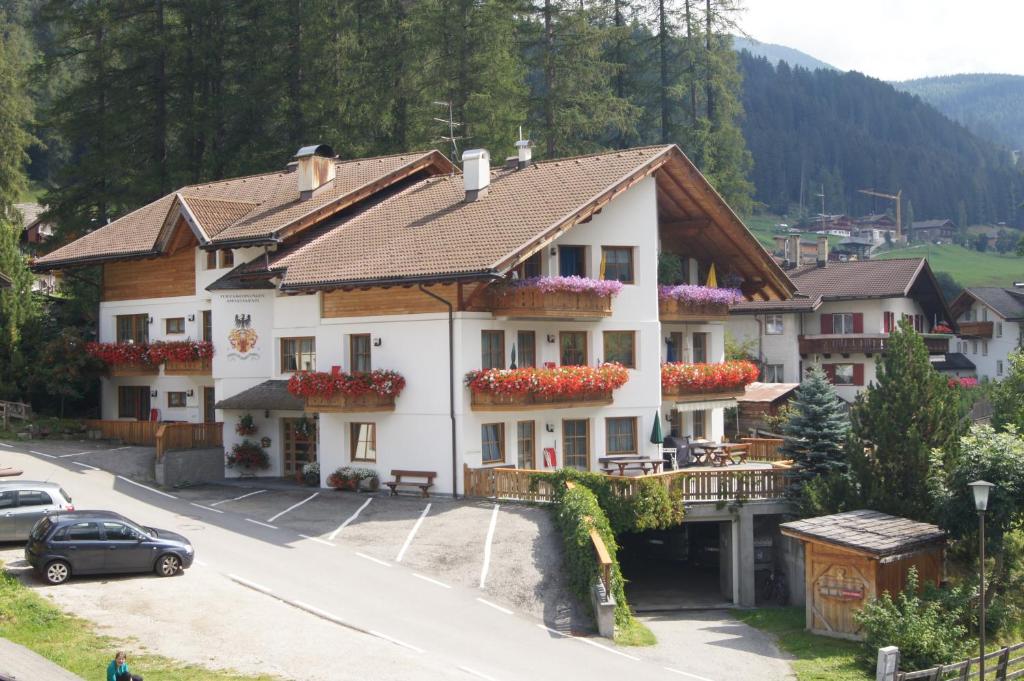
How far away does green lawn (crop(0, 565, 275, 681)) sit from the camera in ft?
62.3

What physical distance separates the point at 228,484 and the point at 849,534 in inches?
742

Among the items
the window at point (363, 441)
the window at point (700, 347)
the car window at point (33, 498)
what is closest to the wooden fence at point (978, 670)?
the window at point (363, 441)

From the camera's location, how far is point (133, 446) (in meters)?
39.5

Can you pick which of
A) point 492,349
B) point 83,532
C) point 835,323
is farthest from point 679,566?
point 835,323

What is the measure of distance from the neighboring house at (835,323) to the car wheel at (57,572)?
40.5m

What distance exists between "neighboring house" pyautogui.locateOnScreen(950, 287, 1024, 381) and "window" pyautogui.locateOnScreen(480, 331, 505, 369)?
151 ft

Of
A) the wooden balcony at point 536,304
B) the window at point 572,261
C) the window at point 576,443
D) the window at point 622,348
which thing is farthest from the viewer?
the window at point 622,348

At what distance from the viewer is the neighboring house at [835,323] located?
59.1 meters

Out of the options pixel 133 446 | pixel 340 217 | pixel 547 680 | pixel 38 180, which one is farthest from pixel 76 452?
pixel 38 180

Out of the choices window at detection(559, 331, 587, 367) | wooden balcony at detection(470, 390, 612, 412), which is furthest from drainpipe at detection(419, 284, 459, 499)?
window at detection(559, 331, 587, 367)

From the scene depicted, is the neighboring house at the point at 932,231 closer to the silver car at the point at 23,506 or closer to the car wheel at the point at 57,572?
the silver car at the point at 23,506

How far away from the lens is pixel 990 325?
72.4 m

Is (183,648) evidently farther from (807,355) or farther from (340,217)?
(807,355)

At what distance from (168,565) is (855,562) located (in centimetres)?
1526
